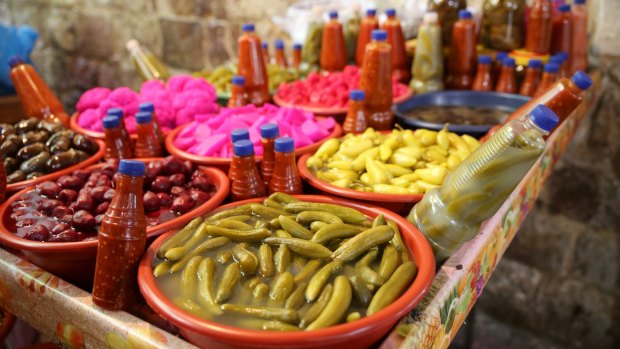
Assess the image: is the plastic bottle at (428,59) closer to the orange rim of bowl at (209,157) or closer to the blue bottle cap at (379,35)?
the blue bottle cap at (379,35)

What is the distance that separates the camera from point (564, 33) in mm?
2438

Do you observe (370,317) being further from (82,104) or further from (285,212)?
(82,104)

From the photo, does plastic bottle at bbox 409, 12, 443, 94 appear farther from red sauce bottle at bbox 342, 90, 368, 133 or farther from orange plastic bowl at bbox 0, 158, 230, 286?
orange plastic bowl at bbox 0, 158, 230, 286

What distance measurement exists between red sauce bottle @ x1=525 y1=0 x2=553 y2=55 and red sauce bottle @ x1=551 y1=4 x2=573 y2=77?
0.05m

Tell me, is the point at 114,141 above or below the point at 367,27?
below

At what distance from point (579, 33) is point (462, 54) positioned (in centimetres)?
54

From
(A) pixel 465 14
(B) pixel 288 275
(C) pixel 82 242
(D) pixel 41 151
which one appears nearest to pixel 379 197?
(B) pixel 288 275

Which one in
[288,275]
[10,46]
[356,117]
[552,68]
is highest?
[10,46]

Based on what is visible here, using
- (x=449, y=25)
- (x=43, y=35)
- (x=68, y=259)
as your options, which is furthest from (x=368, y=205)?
(x=43, y=35)

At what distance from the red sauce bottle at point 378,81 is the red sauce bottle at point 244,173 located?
67 cm

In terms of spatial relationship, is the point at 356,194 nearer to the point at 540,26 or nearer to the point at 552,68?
the point at 552,68

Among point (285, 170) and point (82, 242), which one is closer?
point (82, 242)

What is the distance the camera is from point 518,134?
3.56 ft

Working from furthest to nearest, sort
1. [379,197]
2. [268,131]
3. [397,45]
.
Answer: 1. [397,45]
2. [268,131]
3. [379,197]
